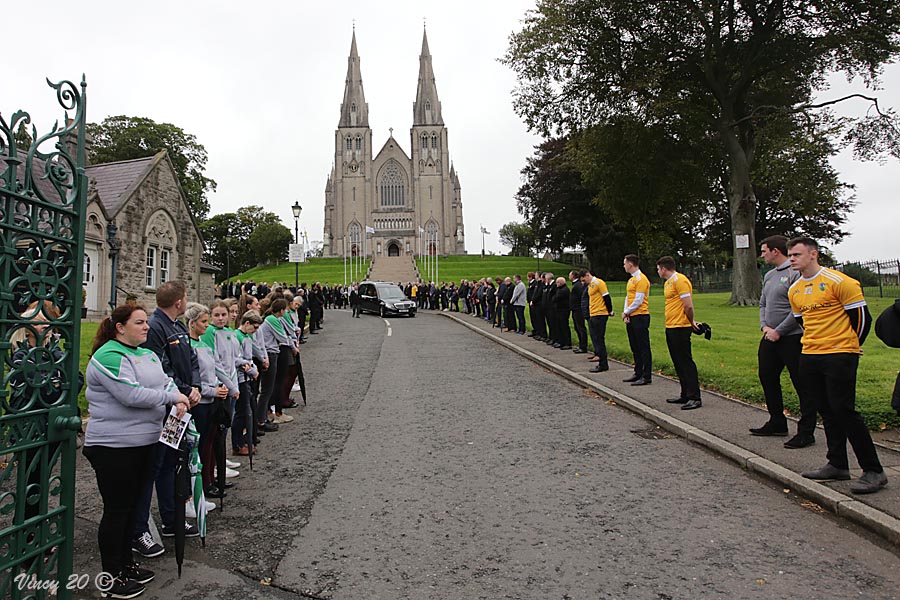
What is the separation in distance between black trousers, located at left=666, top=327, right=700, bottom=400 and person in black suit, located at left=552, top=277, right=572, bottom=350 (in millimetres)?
6991

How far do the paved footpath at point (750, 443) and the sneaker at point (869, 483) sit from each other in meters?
0.04

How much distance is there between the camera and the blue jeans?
398cm

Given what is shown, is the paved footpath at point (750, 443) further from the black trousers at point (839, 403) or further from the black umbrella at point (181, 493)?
the black umbrella at point (181, 493)

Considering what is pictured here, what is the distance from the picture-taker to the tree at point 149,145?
49.1 meters

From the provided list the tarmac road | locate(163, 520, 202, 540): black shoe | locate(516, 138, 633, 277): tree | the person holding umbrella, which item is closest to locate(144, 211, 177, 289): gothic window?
the tarmac road

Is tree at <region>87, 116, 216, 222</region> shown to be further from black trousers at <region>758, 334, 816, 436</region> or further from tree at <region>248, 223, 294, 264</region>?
black trousers at <region>758, 334, 816, 436</region>

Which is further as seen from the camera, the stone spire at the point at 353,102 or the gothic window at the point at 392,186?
the gothic window at the point at 392,186

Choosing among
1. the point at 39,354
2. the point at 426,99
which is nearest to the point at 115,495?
the point at 39,354

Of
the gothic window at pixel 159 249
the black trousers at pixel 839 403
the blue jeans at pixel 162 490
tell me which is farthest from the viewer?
the gothic window at pixel 159 249

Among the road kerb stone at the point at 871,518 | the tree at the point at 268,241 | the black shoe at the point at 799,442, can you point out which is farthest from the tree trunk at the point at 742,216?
the tree at the point at 268,241

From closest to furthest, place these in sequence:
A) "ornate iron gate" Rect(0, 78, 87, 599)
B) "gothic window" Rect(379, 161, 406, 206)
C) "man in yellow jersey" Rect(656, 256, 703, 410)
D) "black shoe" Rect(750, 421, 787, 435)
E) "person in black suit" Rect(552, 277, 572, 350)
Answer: "ornate iron gate" Rect(0, 78, 87, 599)
"black shoe" Rect(750, 421, 787, 435)
"man in yellow jersey" Rect(656, 256, 703, 410)
"person in black suit" Rect(552, 277, 572, 350)
"gothic window" Rect(379, 161, 406, 206)

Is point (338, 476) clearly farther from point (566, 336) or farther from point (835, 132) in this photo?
point (835, 132)

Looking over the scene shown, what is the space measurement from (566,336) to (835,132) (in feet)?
47.2

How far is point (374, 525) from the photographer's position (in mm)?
4500
